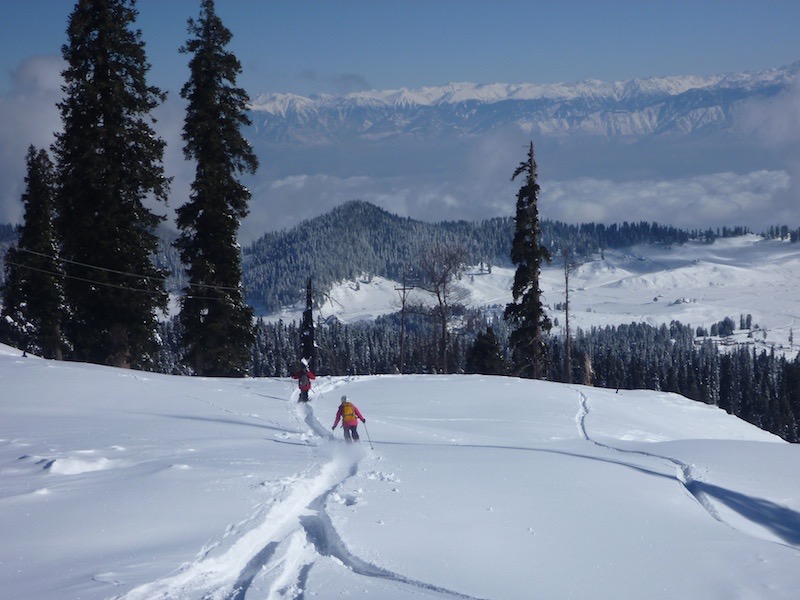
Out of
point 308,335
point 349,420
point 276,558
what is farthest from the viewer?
point 308,335

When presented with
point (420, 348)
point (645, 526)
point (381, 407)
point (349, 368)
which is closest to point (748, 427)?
point (381, 407)

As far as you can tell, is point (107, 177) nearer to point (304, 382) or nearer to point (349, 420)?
point (304, 382)

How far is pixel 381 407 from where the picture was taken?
23.4m

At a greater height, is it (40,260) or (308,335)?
(40,260)

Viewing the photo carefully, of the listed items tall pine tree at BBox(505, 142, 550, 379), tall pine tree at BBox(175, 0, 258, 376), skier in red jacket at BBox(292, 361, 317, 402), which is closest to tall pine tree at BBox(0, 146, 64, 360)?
tall pine tree at BBox(175, 0, 258, 376)

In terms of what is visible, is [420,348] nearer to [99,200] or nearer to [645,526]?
[99,200]

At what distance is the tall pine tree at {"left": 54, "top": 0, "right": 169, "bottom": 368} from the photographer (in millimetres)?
25438

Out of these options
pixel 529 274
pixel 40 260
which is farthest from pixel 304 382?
pixel 40 260

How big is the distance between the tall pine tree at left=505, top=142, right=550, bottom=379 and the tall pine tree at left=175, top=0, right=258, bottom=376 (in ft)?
46.8

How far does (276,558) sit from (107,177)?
21.3m

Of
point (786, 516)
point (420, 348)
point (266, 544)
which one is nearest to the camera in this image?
point (266, 544)

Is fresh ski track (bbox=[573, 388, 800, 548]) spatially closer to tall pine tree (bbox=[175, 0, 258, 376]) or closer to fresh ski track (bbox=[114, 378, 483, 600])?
fresh ski track (bbox=[114, 378, 483, 600])

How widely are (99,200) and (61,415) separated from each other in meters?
12.0

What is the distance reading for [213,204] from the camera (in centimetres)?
2969
